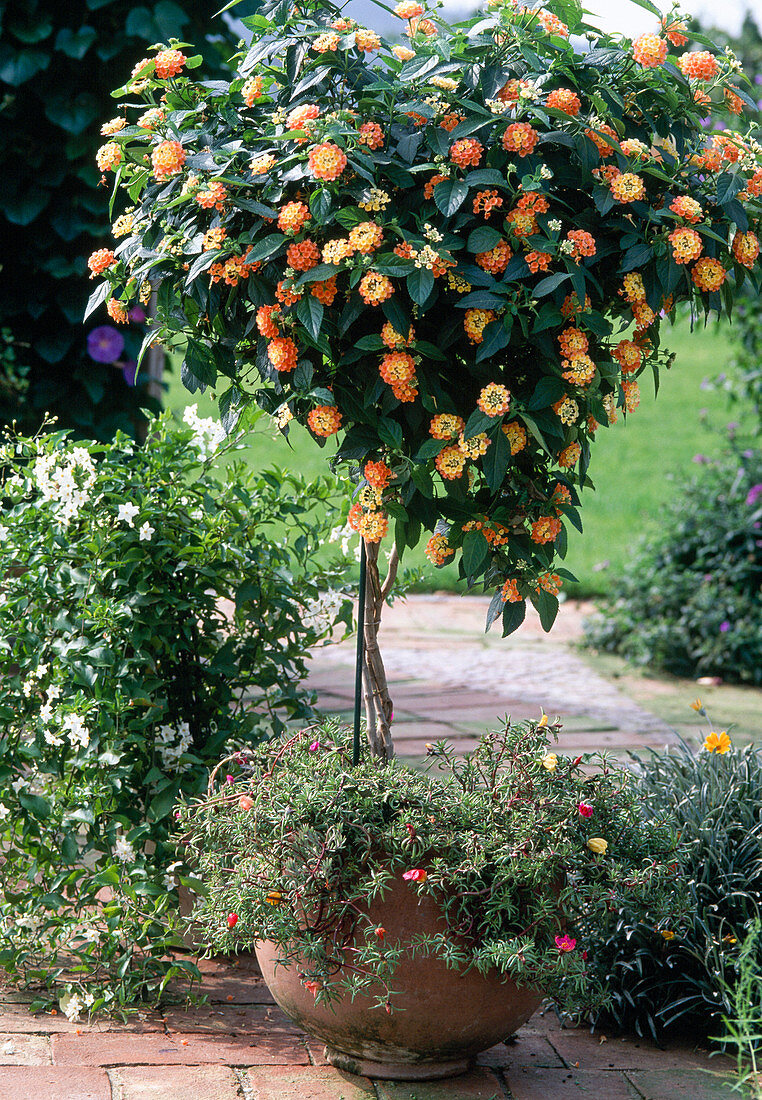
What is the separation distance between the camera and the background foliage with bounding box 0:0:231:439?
3434 millimetres

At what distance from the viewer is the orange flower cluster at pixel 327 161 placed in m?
1.58

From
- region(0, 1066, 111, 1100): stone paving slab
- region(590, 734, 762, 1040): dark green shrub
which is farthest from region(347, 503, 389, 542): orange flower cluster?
region(0, 1066, 111, 1100): stone paving slab

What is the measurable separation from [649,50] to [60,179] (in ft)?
7.57

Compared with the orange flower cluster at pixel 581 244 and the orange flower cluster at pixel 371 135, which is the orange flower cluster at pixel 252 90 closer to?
the orange flower cluster at pixel 371 135

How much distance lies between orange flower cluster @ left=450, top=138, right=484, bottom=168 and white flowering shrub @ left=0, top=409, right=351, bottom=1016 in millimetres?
933

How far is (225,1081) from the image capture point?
6.43ft

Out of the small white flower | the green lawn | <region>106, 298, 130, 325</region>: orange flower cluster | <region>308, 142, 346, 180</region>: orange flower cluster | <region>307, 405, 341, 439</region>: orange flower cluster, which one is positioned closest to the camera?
<region>308, 142, 346, 180</region>: orange flower cluster

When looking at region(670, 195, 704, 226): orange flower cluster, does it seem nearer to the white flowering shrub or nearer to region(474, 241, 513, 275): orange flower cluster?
region(474, 241, 513, 275): orange flower cluster

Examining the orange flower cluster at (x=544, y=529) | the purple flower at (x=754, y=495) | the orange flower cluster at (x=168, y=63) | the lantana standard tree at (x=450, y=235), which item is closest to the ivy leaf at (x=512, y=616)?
the lantana standard tree at (x=450, y=235)

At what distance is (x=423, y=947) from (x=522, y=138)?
4.21 feet

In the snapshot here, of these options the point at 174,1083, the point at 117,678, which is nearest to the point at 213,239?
the point at 117,678

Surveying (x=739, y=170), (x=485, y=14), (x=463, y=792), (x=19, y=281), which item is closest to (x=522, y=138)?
(x=485, y=14)

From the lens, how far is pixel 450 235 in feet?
5.56

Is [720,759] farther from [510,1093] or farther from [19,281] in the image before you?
[19,281]
